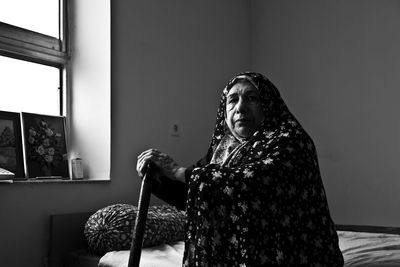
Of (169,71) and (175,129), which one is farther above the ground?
(169,71)

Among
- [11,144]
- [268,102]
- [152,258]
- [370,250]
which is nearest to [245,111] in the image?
[268,102]

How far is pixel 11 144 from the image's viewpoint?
7.97 feet

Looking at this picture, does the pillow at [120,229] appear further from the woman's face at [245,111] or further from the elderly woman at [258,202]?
the woman's face at [245,111]

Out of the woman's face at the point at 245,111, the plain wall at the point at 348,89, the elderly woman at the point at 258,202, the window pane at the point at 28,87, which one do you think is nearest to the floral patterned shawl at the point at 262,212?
the elderly woman at the point at 258,202

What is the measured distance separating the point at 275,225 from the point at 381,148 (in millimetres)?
1998

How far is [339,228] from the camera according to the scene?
3.38 m

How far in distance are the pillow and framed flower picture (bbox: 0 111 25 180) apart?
437 millimetres

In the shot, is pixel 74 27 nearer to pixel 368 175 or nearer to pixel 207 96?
pixel 207 96

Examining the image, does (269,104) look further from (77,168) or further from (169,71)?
(169,71)

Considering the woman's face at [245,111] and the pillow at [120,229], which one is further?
the pillow at [120,229]

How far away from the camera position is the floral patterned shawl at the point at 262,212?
1.49 m

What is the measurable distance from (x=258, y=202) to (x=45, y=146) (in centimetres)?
144

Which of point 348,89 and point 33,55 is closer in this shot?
point 33,55

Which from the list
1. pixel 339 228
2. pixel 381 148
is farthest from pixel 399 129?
pixel 339 228
